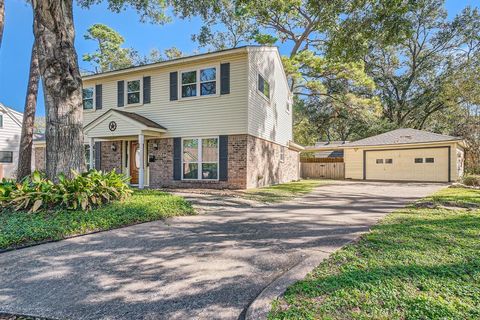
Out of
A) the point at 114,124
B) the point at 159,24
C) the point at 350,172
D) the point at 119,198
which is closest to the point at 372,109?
the point at 350,172

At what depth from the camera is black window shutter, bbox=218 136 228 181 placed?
11000mm

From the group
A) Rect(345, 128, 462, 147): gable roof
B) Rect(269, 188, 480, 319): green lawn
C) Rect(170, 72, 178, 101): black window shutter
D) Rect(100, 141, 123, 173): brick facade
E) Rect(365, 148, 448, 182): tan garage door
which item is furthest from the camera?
Rect(345, 128, 462, 147): gable roof

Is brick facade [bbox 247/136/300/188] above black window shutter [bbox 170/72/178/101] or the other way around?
the other way around

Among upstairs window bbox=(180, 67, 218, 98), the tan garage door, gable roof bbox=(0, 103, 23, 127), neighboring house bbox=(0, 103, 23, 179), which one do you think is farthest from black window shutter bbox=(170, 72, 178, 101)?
gable roof bbox=(0, 103, 23, 127)

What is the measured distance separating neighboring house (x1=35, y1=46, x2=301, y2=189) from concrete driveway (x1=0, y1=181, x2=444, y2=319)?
227 inches

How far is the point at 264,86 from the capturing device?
13.1 meters

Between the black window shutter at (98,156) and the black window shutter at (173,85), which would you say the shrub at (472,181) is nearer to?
the black window shutter at (173,85)

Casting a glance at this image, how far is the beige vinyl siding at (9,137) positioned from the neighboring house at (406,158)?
2406 cm

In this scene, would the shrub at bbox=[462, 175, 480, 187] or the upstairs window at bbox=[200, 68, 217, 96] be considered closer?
the upstairs window at bbox=[200, 68, 217, 96]

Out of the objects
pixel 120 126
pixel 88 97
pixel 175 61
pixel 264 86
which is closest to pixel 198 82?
pixel 175 61

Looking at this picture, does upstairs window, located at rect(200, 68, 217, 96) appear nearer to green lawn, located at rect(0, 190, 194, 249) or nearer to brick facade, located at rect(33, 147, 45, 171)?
green lawn, located at rect(0, 190, 194, 249)

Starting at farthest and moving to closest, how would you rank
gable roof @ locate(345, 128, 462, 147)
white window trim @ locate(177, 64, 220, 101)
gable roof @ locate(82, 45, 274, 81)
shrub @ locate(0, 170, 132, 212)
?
1. gable roof @ locate(345, 128, 462, 147)
2. white window trim @ locate(177, 64, 220, 101)
3. gable roof @ locate(82, 45, 274, 81)
4. shrub @ locate(0, 170, 132, 212)

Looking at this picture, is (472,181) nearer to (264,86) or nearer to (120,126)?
(264,86)

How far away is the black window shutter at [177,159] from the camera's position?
38.6 ft
